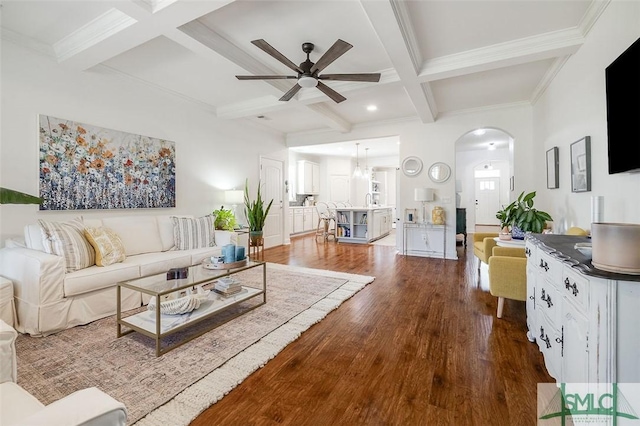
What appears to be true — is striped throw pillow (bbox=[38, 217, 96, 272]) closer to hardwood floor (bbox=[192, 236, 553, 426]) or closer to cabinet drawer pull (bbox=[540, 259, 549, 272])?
hardwood floor (bbox=[192, 236, 553, 426])

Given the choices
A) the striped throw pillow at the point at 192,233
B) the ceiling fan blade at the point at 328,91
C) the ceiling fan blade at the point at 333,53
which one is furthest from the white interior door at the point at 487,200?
the striped throw pillow at the point at 192,233

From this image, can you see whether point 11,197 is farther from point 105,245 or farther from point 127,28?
point 127,28

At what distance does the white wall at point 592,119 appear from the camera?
1893 millimetres

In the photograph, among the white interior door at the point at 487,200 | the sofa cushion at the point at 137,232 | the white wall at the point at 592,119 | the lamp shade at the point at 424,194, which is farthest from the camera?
the white interior door at the point at 487,200

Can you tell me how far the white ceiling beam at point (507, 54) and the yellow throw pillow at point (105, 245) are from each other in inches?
151

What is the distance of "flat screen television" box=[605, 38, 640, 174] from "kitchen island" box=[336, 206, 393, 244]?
17.0 ft

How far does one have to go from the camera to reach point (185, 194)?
4.43 metres

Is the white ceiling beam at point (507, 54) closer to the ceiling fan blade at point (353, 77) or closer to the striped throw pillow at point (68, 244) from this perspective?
the ceiling fan blade at point (353, 77)

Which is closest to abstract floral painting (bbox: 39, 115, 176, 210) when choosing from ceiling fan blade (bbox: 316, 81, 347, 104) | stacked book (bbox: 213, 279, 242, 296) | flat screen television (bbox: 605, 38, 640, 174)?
stacked book (bbox: 213, 279, 242, 296)

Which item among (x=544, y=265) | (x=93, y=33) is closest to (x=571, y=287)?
(x=544, y=265)

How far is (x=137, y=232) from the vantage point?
3357 mm

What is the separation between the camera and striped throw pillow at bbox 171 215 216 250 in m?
3.66

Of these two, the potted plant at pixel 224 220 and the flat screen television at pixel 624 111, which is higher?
the flat screen television at pixel 624 111

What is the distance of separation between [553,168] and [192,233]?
4.65 m
